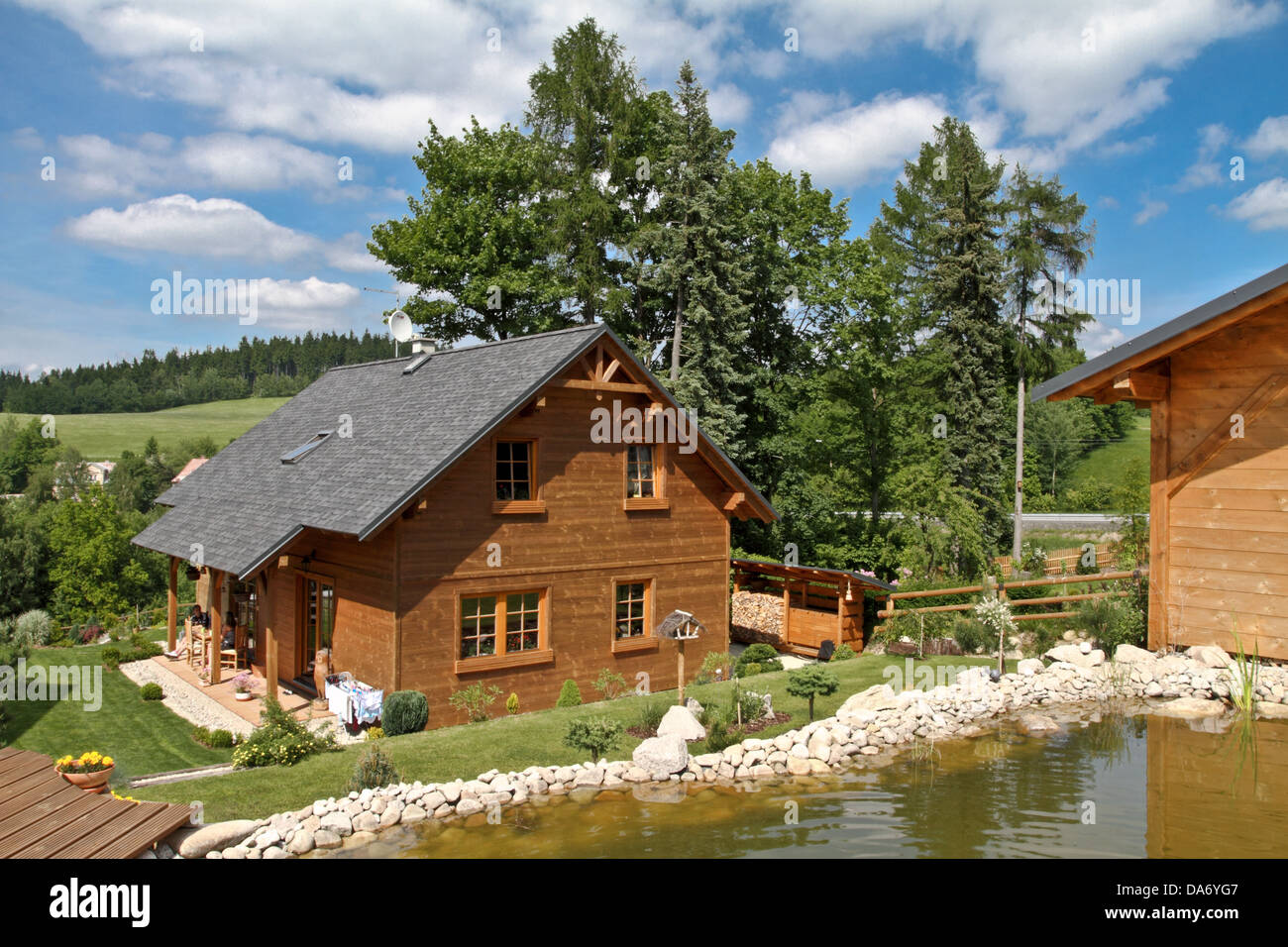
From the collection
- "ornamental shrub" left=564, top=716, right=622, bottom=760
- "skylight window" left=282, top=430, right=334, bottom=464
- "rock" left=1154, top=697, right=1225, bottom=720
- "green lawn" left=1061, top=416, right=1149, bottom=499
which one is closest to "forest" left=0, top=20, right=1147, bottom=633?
"skylight window" left=282, top=430, right=334, bottom=464

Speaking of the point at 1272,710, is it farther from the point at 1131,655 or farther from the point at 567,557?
the point at 567,557

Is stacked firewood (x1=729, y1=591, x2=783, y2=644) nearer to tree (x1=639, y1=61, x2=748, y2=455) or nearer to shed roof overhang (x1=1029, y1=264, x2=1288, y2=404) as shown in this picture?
tree (x1=639, y1=61, x2=748, y2=455)

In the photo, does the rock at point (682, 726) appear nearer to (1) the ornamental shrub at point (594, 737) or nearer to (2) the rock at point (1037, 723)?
(1) the ornamental shrub at point (594, 737)

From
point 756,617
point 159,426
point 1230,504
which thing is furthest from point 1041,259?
point 159,426

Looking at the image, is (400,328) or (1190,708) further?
(400,328)

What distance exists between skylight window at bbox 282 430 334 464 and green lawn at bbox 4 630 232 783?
552 centimetres

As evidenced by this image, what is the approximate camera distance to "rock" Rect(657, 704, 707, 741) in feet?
36.3

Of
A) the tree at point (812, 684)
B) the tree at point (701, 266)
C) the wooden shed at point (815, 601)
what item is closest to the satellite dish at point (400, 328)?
the tree at point (701, 266)

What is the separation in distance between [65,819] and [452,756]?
4947 millimetres

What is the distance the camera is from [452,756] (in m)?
11.0

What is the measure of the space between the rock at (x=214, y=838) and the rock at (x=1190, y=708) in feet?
38.9

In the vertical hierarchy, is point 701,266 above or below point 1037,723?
above

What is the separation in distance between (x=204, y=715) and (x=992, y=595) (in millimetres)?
15094
